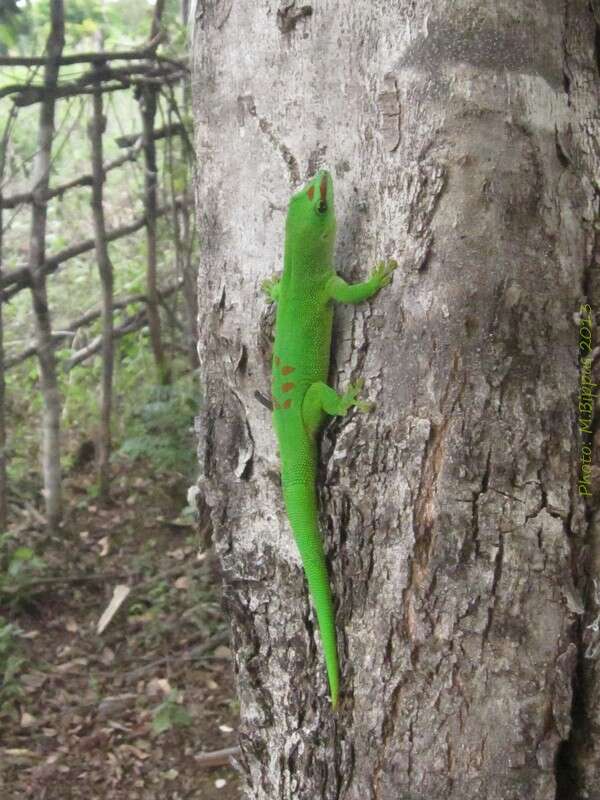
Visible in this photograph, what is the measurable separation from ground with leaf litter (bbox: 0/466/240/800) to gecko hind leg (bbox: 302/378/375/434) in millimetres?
2347

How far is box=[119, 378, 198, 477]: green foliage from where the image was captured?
4840mm

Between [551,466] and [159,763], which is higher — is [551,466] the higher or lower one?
the higher one

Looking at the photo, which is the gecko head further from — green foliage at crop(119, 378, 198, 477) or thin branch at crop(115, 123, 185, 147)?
thin branch at crop(115, 123, 185, 147)

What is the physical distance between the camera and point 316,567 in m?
1.63

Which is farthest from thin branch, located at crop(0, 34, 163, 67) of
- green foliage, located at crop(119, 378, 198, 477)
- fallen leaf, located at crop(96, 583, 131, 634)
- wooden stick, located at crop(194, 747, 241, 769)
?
wooden stick, located at crop(194, 747, 241, 769)

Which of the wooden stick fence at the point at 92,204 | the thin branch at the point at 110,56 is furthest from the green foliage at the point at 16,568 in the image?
the thin branch at the point at 110,56

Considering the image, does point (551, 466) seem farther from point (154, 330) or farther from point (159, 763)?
point (154, 330)

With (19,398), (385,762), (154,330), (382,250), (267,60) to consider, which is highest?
(267,60)

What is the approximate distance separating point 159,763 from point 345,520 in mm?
2680

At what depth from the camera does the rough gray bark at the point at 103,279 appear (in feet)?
15.1

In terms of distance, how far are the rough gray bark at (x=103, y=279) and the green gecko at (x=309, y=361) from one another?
10.5 feet

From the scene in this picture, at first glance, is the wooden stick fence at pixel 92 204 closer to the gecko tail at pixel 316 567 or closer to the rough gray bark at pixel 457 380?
the rough gray bark at pixel 457 380

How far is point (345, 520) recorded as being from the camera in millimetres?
1595

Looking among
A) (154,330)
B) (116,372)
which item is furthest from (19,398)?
(154,330)
